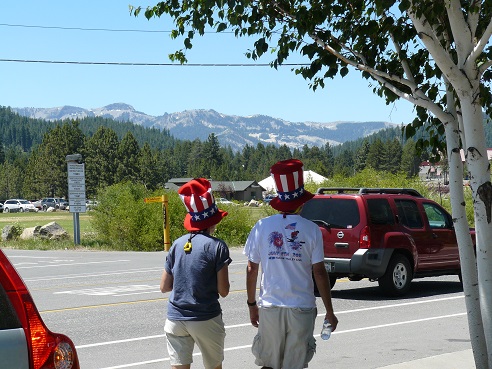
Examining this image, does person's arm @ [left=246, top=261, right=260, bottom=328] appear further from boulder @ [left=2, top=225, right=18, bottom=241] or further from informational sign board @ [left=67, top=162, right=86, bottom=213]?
boulder @ [left=2, top=225, right=18, bottom=241]

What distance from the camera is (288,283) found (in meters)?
5.79

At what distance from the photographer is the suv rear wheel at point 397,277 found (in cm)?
1460

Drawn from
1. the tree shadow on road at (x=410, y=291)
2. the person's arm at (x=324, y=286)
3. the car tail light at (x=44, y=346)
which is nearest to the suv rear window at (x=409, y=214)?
the tree shadow on road at (x=410, y=291)

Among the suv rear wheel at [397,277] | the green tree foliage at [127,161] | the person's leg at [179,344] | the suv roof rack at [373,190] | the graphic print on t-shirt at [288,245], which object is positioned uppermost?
the green tree foliage at [127,161]

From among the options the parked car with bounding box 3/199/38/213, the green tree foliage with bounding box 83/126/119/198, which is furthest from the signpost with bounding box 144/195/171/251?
the green tree foliage with bounding box 83/126/119/198

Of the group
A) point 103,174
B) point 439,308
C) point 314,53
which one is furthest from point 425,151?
point 103,174

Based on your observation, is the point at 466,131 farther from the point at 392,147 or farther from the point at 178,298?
the point at 392,147

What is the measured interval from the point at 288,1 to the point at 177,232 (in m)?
23.0

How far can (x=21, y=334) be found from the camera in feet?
12.6

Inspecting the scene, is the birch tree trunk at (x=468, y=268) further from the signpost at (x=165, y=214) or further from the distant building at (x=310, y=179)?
the signpost at (x=165, y=214)

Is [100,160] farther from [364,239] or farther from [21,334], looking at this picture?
[21,334]

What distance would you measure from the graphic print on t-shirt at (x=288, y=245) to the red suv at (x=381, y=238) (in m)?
8.63

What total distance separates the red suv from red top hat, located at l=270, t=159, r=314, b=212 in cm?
852

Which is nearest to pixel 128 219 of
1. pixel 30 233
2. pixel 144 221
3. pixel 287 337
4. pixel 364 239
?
pixel 144 221
